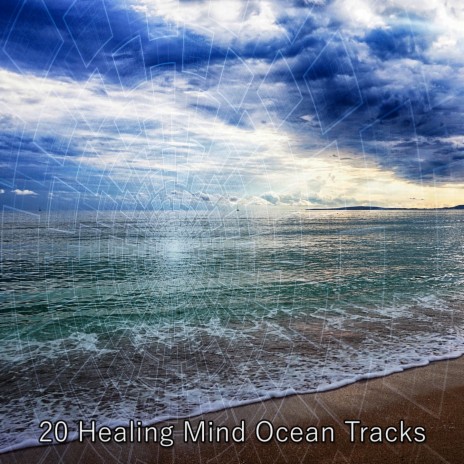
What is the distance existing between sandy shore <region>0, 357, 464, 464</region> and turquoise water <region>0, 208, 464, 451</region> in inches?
22.2

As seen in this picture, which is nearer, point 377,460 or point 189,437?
point 377,460

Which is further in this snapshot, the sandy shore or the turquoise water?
the turquoise water

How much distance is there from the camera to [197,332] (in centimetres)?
1129

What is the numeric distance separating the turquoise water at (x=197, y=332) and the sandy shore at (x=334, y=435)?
1.85ft

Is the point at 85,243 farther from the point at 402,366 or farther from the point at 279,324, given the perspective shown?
the point at 402,366

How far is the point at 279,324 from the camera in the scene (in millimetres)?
11961

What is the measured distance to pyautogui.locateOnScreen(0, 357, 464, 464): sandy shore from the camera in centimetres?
527

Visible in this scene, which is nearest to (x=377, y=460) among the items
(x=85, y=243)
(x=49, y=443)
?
(x=49, y=443)

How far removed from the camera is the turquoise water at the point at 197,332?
7273 millimetres

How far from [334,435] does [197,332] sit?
607 cm

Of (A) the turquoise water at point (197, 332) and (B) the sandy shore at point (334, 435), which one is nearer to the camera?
(B) the sandy shore at point (334, 435)

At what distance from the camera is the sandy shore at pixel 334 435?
5.27 metres

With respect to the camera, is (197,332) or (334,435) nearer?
(334,435)

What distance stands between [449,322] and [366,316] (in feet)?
7.88
